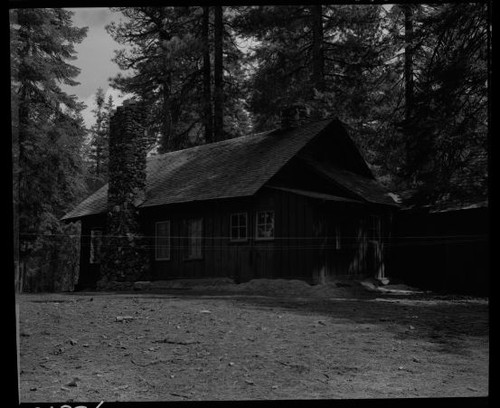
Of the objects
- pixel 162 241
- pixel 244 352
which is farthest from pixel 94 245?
pixel 244 352

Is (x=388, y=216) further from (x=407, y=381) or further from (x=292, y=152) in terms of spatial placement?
(x=407, y=381)

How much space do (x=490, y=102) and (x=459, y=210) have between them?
15812 millimetres

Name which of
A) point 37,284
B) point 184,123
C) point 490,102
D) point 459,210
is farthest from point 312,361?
point 37,284

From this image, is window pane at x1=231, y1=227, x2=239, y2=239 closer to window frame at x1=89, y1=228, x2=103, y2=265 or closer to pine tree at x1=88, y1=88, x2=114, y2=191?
window frame at x1=89, y1=228, x2=103, y2=265

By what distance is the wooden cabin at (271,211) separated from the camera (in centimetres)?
1920

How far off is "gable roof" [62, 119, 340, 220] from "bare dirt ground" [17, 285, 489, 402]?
26.7 ft

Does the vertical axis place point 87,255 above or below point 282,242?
below

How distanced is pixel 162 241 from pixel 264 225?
529 cm

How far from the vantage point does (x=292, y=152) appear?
20.9m

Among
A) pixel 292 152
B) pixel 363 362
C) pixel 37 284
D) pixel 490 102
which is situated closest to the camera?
pixel 490 102

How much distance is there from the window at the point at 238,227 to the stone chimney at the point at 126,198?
450cm

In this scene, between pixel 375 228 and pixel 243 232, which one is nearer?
pixel 243 232

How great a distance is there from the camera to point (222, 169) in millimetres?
22844

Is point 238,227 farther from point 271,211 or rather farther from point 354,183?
point 354,183
